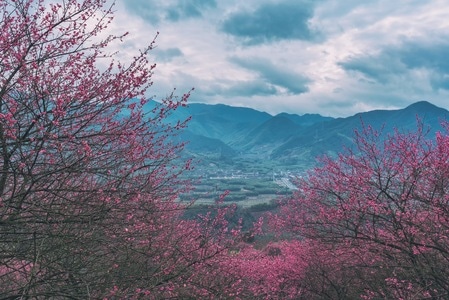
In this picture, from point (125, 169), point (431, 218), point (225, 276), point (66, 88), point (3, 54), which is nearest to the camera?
point (3, 54)

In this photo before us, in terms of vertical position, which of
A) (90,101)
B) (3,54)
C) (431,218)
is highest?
(3,54)

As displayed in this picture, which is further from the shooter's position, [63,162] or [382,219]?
[382,219]

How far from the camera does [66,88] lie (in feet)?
19.7

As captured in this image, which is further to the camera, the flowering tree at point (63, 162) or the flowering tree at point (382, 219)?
the flowering tree at point (382, 219)

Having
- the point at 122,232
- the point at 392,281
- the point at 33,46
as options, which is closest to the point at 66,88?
the point at 33,46

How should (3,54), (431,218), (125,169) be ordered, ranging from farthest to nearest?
(431,218) < (125,169) < (3,54)

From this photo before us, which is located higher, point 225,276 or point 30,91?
point 30,91

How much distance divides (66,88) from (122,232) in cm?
259

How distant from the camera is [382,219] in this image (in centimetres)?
1054

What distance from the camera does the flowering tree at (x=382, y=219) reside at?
9352 millimetres

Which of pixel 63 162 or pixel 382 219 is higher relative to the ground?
pixel 63 162

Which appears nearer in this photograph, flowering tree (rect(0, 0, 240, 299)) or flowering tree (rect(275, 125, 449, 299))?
flowering tree (rect(0, 0, 240, 299))

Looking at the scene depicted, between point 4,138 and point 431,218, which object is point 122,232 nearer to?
point 4,138

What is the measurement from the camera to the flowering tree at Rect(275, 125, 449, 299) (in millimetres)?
9352
